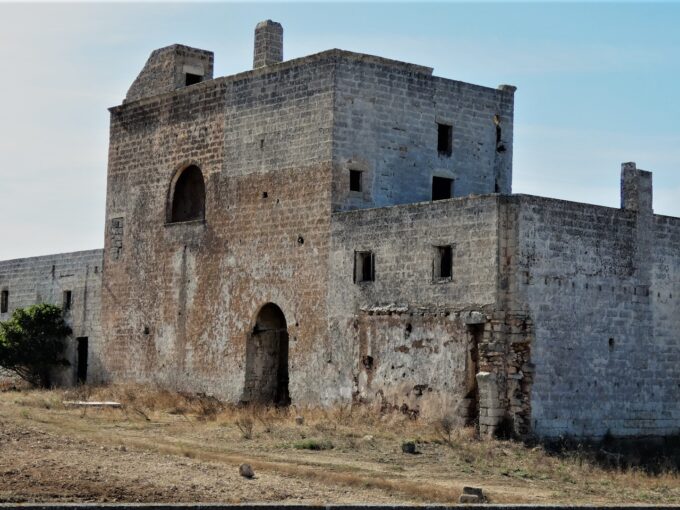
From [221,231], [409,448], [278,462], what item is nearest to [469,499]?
[278,462]

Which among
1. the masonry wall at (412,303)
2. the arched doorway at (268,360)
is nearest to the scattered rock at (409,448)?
the masonry wall at (412,303)

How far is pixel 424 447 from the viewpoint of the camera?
67.7 feet

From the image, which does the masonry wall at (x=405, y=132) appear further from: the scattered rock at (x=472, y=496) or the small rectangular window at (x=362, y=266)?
the scattered rock at (x=472, y=496)

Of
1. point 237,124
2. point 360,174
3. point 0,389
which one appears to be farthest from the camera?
point 0,389

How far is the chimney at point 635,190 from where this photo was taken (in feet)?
78.0

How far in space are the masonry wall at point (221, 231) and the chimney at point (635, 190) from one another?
5.95 m

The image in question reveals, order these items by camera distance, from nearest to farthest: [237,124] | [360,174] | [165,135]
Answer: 1. [360,174]
2. [237,124]
3. [165,135]

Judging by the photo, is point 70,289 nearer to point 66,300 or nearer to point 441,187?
point 66,300

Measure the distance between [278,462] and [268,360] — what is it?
941 centimetres

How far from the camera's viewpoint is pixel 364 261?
80.8ft

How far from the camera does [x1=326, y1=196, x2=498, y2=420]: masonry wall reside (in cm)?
2208

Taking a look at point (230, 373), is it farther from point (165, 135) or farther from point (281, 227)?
point (165, 135)

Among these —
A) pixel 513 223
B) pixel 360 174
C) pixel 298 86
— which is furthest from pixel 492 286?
pixel 298 86

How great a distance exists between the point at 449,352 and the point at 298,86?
7.39 metres
